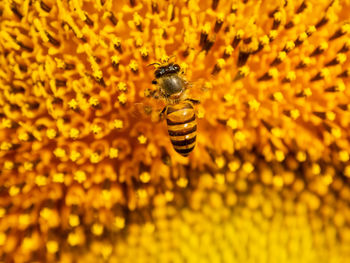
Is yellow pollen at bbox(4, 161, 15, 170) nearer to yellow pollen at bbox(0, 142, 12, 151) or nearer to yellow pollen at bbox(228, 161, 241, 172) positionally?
yellow pollen at bbox(0, 142, 12, 151)

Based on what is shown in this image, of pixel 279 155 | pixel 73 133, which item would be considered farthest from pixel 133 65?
pixel 279 155

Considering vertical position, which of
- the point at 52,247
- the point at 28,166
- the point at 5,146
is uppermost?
the point at 5,146

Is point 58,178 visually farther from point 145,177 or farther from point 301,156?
point 301,156

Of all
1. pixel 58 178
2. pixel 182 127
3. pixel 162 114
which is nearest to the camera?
pixel 182 127

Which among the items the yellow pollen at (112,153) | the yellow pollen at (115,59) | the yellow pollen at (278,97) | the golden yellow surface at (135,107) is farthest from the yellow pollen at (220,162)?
the yellow pollen at (115,59)

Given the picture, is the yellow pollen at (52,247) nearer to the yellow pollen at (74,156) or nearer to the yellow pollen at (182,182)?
the yellow pollen at (74,156)

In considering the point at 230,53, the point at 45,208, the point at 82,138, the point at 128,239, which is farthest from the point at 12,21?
the point at 128,239

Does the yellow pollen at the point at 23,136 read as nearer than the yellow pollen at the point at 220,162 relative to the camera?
→ Yes

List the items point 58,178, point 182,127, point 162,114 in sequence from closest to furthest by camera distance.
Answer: point 182,127 < point 58,178 < point 162,114

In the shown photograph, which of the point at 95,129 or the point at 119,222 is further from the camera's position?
the point at 119,222
